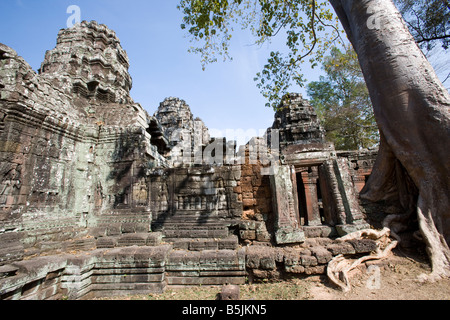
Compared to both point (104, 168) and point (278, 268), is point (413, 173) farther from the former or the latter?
point (104, 168)

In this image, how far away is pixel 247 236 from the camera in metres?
4.43

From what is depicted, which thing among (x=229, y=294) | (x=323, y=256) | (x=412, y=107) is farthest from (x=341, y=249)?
(x=412, y=107)

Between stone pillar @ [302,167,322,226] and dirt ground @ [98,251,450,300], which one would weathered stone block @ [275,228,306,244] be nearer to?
dirt ground @ [98,251,450,300]

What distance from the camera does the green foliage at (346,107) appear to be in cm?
1373

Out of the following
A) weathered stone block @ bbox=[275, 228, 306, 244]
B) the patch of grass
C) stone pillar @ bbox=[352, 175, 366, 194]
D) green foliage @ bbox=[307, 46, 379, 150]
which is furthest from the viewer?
green foliage @ bbox=[307, 46, 379, 150]

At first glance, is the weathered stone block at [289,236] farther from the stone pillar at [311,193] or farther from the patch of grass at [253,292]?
the stone pillar at [311,193]

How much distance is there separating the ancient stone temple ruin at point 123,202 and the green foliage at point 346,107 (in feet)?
29.8

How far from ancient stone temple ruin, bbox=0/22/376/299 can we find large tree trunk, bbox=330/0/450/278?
1.03 m

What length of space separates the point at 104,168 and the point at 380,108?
6.18 m

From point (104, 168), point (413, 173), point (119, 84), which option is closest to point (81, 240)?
point (104, 168)

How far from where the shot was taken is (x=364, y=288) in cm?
310

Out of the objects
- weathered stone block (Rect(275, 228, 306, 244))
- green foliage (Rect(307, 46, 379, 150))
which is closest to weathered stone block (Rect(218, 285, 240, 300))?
weathered stone block (Rect(275, 228, 306, 244))

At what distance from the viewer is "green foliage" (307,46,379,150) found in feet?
45.0

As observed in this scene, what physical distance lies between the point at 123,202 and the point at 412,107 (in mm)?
5970
